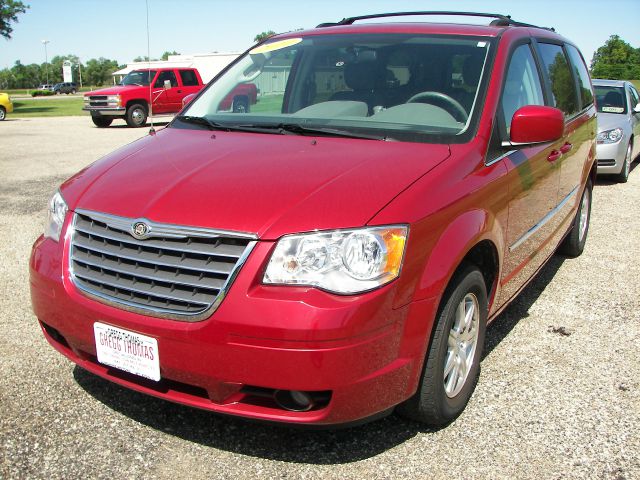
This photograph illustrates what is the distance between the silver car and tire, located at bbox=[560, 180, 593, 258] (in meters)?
3.98

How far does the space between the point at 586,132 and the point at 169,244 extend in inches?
155

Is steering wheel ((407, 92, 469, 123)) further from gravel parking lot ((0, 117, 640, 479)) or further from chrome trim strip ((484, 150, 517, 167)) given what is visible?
gravel parking lot ((0, 117, 640, 479))

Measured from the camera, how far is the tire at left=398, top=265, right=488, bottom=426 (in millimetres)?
2668

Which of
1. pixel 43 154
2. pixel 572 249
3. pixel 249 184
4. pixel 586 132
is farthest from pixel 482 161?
pixel 43 154

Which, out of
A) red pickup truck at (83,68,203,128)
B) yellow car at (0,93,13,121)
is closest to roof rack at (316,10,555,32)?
red pickup truck at (83,68,203,128)

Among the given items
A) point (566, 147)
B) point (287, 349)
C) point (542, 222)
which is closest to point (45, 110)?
point (566, 147)

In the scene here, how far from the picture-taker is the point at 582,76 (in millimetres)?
5484

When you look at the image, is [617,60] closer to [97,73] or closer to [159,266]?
[97,73]

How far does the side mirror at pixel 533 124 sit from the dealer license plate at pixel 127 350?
6.59 ft

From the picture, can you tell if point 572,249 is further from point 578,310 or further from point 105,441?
point 105,441

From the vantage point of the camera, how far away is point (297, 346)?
2.25m

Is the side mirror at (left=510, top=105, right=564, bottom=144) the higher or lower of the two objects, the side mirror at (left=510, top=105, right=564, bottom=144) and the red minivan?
the higher

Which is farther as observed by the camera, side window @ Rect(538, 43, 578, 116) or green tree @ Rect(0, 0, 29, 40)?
green tree @ Rect(0, 0, 29, 40)

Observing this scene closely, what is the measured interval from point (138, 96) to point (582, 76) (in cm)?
1904
